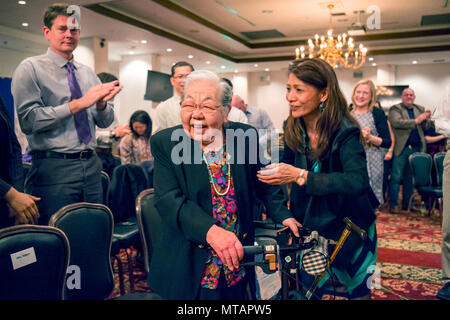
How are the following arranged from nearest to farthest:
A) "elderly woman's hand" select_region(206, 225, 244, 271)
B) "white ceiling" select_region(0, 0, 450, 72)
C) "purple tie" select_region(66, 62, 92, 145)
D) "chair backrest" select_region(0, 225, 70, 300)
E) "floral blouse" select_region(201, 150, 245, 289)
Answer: "elderly woman's hand" select_region(206, 225, 244, 271) → "chair backrest" select_region(0, 225, 70, 300) → "floral blouse" select_region(201, 150, 245, 289) → "purple tie" select_region(66, 62, 92, 145) → "white ceiling" select_region(0, 0, 450, 72)

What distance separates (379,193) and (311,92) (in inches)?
99.6

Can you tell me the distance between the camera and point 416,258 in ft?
11.7

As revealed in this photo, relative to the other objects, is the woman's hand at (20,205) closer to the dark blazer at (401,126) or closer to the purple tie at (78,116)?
the purple tie at (78,116)

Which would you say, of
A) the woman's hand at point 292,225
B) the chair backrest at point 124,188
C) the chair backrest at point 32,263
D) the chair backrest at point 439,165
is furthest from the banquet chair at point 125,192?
the chair backrest at point 439,165

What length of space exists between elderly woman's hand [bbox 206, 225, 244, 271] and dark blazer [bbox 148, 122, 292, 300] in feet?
0.20

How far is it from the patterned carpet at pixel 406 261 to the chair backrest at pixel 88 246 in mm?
1124

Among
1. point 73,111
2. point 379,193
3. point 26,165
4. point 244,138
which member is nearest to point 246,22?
point 379,193

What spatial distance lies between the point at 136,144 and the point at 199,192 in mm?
3053

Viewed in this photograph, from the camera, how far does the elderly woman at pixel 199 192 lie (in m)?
1.24

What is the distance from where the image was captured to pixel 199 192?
1.27 meters

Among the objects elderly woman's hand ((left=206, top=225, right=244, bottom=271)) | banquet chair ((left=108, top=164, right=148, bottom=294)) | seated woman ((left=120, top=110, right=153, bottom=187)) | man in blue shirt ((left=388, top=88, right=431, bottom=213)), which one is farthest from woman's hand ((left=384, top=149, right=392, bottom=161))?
elderly woman's hand ((left=206, top=225, right=244, bottom=271))

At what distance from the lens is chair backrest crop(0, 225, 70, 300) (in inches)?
46.2

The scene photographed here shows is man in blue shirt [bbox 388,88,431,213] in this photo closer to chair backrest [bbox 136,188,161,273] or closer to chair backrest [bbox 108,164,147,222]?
chair backrest [bbox 108,164,147,222]
